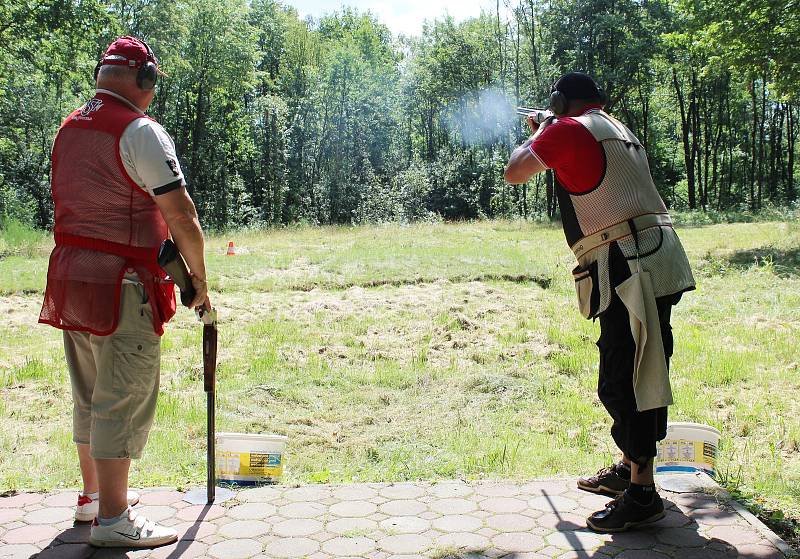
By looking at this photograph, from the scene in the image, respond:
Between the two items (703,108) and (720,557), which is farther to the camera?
(703,108)

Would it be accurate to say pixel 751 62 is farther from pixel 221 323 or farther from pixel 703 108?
pixel 703 108

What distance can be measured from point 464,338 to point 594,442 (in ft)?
10.8

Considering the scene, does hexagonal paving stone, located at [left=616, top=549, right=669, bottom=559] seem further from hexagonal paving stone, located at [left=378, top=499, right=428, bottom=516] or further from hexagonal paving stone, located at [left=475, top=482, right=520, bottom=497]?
hexagonal paving stone, located at [left=378, top=499, right=428, bottom=516]

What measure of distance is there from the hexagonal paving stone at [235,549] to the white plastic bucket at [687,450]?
228cm

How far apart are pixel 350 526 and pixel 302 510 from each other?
326 millimetres

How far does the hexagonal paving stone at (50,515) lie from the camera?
348cm

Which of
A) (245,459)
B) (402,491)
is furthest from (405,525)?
(245,459)

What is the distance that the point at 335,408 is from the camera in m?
6.74

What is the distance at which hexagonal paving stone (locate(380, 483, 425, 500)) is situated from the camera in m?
3.82

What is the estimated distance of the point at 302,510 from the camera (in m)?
3.65

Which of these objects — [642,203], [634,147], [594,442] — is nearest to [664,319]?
[642,203]

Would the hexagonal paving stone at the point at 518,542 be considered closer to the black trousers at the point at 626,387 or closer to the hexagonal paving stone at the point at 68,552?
the black trousers at the point at 626,387

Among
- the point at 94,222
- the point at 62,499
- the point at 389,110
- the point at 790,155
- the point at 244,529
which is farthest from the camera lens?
the point at 389,110

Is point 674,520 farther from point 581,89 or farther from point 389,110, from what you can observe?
point 389,110
